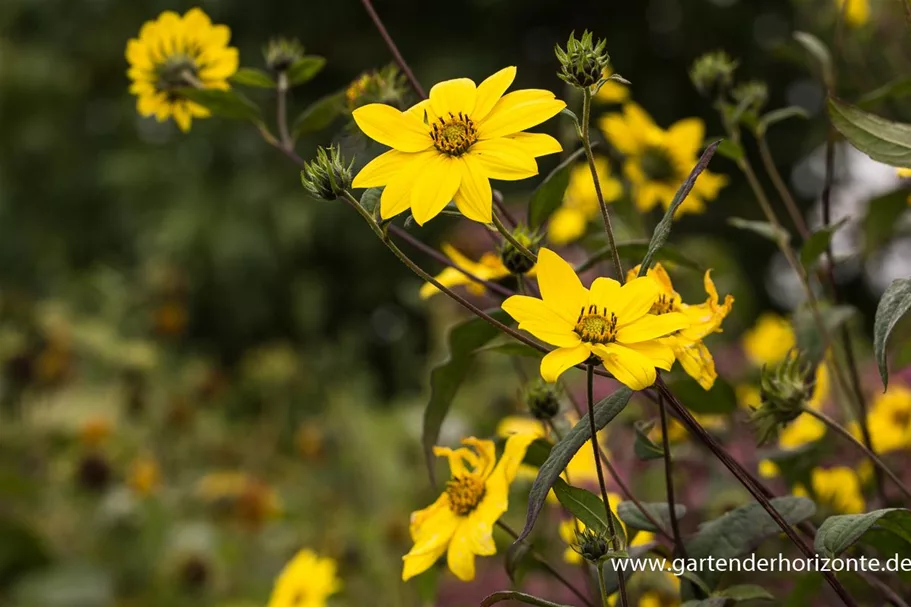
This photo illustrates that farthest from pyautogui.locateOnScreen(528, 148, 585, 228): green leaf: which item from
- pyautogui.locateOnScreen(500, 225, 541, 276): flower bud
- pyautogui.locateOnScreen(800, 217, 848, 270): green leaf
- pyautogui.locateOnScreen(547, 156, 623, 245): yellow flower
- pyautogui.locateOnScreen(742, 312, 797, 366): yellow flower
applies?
pyautogui.locateOnScreen(742, 312, 797, 366): yellow flower

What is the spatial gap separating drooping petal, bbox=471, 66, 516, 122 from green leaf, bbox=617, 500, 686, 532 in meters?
0.16

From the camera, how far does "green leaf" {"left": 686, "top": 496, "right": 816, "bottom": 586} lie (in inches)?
12.7

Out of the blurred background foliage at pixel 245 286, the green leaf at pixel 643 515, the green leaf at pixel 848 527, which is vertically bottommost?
the green leaf at pixel 848 527

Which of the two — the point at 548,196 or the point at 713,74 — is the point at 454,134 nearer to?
the point at 548,196

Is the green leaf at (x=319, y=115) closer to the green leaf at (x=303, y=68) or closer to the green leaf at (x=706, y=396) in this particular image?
the green leaf at (x=303, y=68)

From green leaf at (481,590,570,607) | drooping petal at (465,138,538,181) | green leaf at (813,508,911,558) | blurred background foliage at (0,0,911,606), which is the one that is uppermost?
blurred background foliage at (0,0,911,606)

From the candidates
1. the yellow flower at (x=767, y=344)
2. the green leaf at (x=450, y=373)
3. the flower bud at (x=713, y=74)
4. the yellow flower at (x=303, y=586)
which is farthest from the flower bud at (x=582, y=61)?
the yellow flower at (x=767, y=344)

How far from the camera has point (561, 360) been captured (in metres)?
0.27

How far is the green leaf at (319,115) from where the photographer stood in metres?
0.42

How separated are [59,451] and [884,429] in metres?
1.18

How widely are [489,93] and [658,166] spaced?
0.27 metres

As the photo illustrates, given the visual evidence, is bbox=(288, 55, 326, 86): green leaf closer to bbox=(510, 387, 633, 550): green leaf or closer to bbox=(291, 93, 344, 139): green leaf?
bbox=(291, 93, 344, 139): green leaf

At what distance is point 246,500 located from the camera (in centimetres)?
115

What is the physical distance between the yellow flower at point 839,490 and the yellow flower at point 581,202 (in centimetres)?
22
